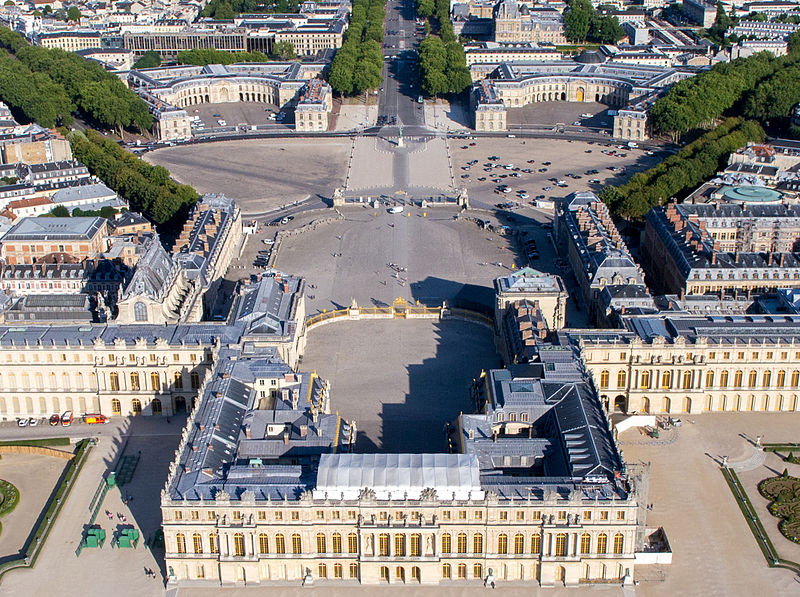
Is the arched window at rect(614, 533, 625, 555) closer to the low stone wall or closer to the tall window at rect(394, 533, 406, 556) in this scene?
the tall window at rect(394, 533, 406, 556)

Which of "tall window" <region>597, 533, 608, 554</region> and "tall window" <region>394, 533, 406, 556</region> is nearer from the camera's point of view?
"tall window" <region>394, 533, 406, 556</region>

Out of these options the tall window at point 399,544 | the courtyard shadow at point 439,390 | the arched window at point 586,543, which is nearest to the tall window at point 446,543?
the tall window at point 399,544

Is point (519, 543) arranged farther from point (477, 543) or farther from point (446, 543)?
point (446, 543)

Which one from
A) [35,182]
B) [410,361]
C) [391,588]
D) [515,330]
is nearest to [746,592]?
[391,588]

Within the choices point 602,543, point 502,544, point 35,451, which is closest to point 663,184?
point 602,543

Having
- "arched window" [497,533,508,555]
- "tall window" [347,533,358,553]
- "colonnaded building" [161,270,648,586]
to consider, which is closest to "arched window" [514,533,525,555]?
"colonnaded building" [161,270,648,586]

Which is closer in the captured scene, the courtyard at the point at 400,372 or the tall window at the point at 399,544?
the tall window at the point at 399,544

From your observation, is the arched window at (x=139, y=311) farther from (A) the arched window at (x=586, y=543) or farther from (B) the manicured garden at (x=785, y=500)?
(B) the manicured garden at (x=785, y=500)
